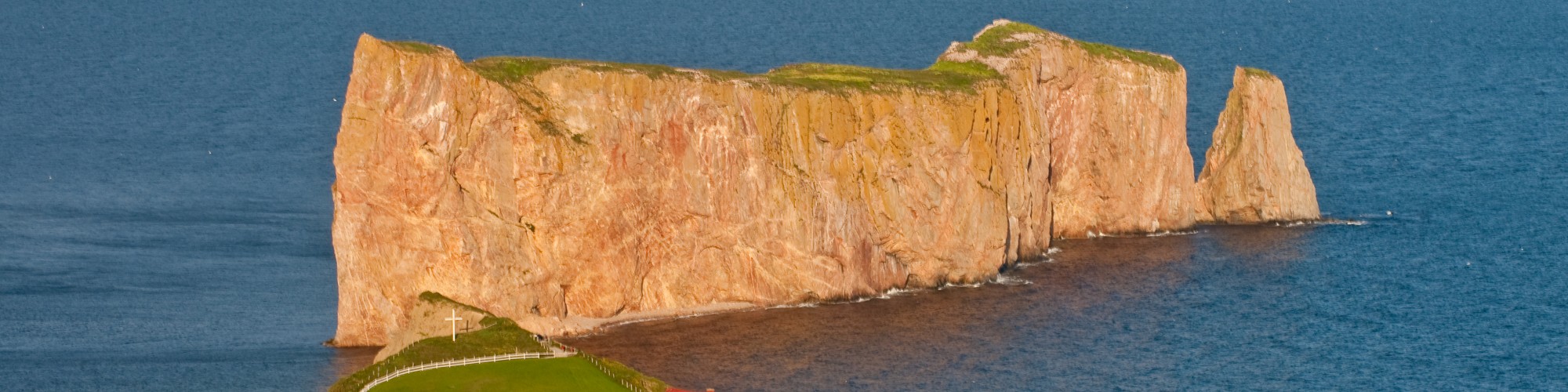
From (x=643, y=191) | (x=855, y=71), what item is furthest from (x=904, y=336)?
(x=855, y=71)

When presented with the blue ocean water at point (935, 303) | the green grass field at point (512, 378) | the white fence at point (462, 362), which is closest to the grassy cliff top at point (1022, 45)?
the blue ocean water at point (935, 303)

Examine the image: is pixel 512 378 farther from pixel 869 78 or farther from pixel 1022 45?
pixel 1022 45

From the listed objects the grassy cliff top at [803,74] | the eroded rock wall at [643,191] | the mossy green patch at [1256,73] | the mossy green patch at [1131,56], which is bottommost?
the eroded rock wall at [643,191]

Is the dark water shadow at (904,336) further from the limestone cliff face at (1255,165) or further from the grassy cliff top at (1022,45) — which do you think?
the limestone cliff face at (1255,165)

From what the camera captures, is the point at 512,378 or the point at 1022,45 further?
the point at 1022,45

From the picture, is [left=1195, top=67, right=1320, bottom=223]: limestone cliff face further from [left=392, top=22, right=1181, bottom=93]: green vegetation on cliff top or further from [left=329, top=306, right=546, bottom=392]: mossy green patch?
[left=329, top=306, right=546, bottom=392]: mossy green patch

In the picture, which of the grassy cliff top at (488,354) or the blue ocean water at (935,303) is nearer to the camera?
the grassy cliff top at (488,354)

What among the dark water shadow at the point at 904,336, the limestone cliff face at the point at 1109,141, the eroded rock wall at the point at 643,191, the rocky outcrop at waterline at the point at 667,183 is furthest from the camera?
the limestone cliff face at the point at 1109,141
